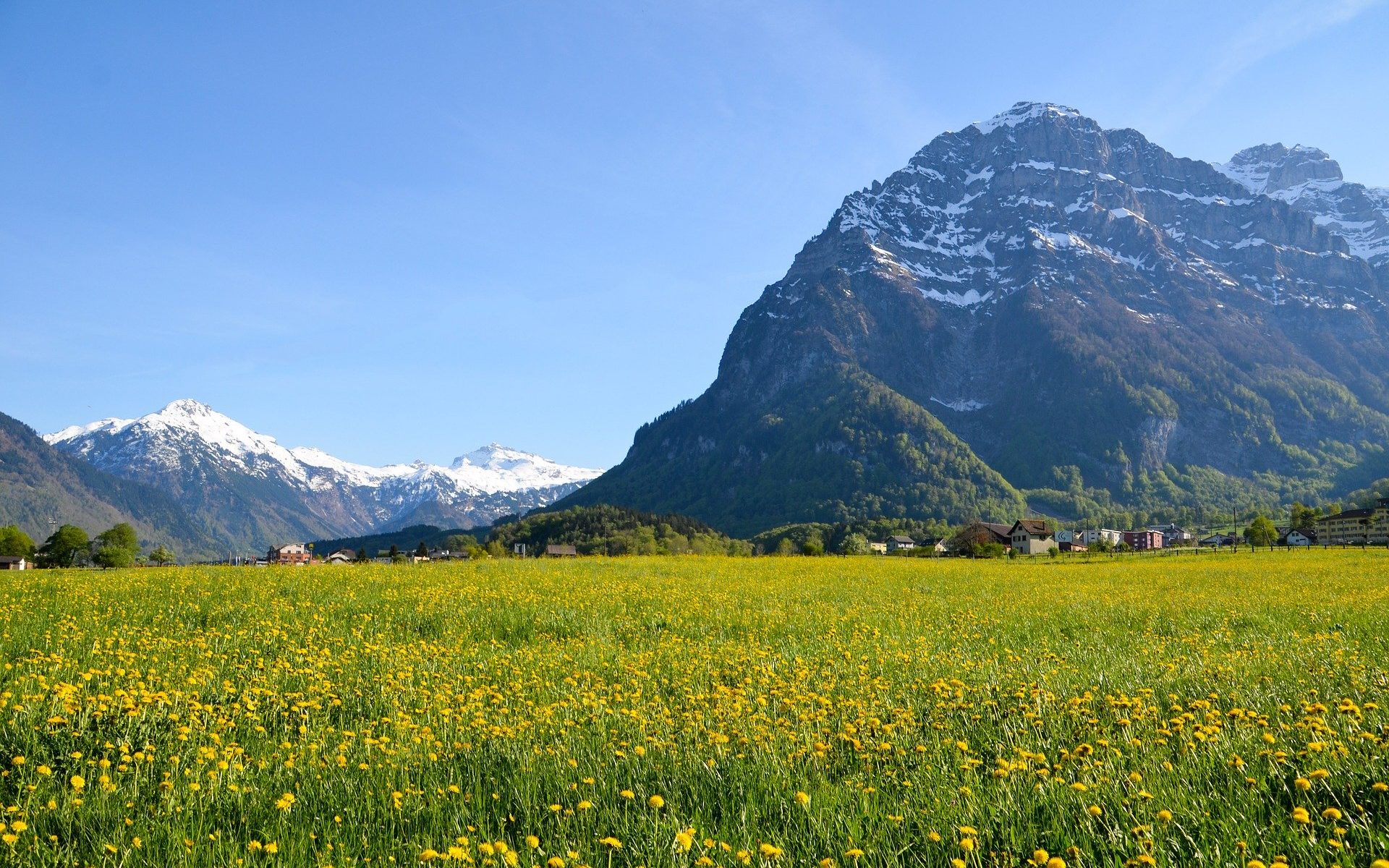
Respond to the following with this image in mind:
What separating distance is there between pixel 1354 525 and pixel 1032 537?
76.3 m

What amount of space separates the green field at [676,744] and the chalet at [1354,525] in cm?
20047

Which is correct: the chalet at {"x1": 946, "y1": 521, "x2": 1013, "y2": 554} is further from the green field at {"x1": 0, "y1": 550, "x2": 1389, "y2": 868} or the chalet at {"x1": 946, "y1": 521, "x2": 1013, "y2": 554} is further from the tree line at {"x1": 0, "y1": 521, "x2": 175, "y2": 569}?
the green field at {"x1": 0, "y1": 550, "x2": 1389, "y2": 868}

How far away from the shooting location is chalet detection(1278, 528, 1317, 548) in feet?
577

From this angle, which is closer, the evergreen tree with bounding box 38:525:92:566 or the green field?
the green field

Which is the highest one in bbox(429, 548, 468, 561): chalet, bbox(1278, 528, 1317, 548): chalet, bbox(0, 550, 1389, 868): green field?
bbox(0, 550, 1389, 868): green field

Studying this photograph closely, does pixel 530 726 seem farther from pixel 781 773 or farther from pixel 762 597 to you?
pixel 762 597

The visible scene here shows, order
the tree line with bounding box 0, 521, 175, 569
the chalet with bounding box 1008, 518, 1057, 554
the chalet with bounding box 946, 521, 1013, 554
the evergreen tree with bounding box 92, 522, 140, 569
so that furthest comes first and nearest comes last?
the chalet with bounding box 946, 521, 1013, 554 < the chalet with bounding box 1008, 518, 1057, 554 < the tree line with bounding box 0, 521, 175, 569 < the evergreen tree with bounding box 92, 522, 140, 569

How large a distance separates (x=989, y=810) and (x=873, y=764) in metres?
1.55

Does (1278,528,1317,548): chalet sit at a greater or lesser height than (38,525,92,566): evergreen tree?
lesser

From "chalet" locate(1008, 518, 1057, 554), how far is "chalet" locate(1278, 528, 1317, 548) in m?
47.7

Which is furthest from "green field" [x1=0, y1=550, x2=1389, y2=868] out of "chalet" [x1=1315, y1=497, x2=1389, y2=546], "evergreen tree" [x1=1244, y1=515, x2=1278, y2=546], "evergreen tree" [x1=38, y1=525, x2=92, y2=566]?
"chalet" [x1=1315, y1=497, x2=1389, y2=546]

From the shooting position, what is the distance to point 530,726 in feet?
24.3

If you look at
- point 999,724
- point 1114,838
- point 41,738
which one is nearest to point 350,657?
point 41,738

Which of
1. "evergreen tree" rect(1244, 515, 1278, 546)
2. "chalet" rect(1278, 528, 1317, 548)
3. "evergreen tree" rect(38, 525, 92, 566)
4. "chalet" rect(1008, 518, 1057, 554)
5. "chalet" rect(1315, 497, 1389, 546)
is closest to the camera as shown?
"evergreen tree" rect(38, 525, 92, 566)
